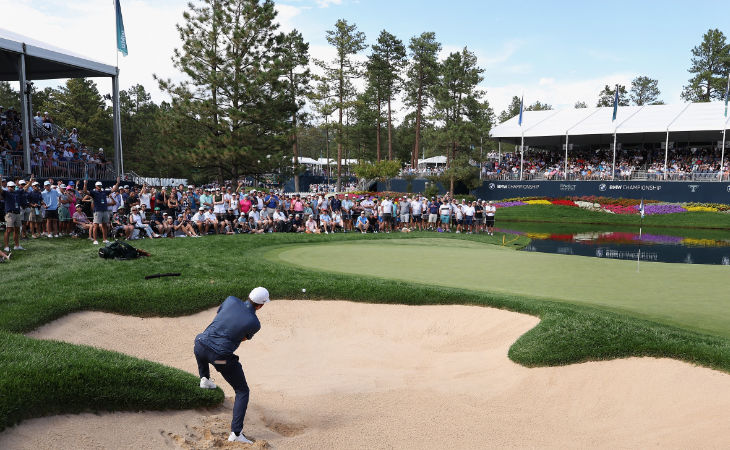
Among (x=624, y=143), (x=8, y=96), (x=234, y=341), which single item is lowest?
(x=234, y=341)

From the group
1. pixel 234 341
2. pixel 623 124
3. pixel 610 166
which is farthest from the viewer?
pixel 610 166

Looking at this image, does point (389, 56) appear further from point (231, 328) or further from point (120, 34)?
point (231, 328)

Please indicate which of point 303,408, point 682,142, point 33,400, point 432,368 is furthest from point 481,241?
point 682,142

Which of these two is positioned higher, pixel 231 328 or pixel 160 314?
pixel 231 328

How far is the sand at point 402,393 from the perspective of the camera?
5.49 meters

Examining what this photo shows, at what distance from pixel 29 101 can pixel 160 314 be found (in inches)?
861

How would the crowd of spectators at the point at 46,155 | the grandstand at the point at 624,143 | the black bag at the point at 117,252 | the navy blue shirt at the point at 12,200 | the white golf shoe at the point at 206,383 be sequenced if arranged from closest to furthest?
the white golf shoe at the point at 206,383, the black bag at the point at 117,252, the navy blue shirt at the point at 12,200, the crowd of spectators at the point at 46,155, the grandstand at the point at 624,143

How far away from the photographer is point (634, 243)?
26.2m

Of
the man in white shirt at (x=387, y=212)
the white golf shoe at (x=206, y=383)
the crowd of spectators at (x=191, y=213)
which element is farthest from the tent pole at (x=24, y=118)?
the white golf shoe at (x=206, y=383)

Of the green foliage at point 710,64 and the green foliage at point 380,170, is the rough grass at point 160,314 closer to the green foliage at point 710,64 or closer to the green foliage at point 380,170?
the green foliage at point 380,170

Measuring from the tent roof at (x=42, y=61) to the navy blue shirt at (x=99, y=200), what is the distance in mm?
9147

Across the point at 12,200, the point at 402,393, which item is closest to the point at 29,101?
the point at 12,200

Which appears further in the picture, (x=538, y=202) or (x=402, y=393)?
(x=538, y=202)

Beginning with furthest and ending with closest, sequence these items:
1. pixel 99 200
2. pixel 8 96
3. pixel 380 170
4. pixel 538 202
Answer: pixel 8 96, pixel 380 170, pixel 538 202, pixel 99 200
